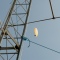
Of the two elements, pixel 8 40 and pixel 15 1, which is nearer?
pixel 8 40

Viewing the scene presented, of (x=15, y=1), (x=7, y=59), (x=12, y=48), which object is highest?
(x=15, y=1)

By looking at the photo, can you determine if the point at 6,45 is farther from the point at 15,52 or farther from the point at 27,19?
the point at 27,19

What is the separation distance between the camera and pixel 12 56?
24.7 ft

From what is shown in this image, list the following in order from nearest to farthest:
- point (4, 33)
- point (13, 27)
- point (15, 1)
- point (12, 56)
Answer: point (4, 33) → point (12, 56) → point (13, 27) → point (15, 1)

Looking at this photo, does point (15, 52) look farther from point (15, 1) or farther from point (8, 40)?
point (15, 1)

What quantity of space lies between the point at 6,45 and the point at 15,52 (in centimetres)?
41

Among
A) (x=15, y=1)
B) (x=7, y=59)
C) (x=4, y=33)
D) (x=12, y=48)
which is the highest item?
(x=15, y=1)

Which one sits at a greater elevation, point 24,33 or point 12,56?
point 24,33

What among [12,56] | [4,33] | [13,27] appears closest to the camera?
[4,33]

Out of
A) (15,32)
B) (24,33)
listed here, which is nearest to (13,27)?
(15,32)

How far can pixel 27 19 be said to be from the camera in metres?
8.33

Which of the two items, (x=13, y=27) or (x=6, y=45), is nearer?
(x=6, y=45)

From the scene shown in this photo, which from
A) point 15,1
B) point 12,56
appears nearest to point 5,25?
point 12,56

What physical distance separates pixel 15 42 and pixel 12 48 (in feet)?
0.74
